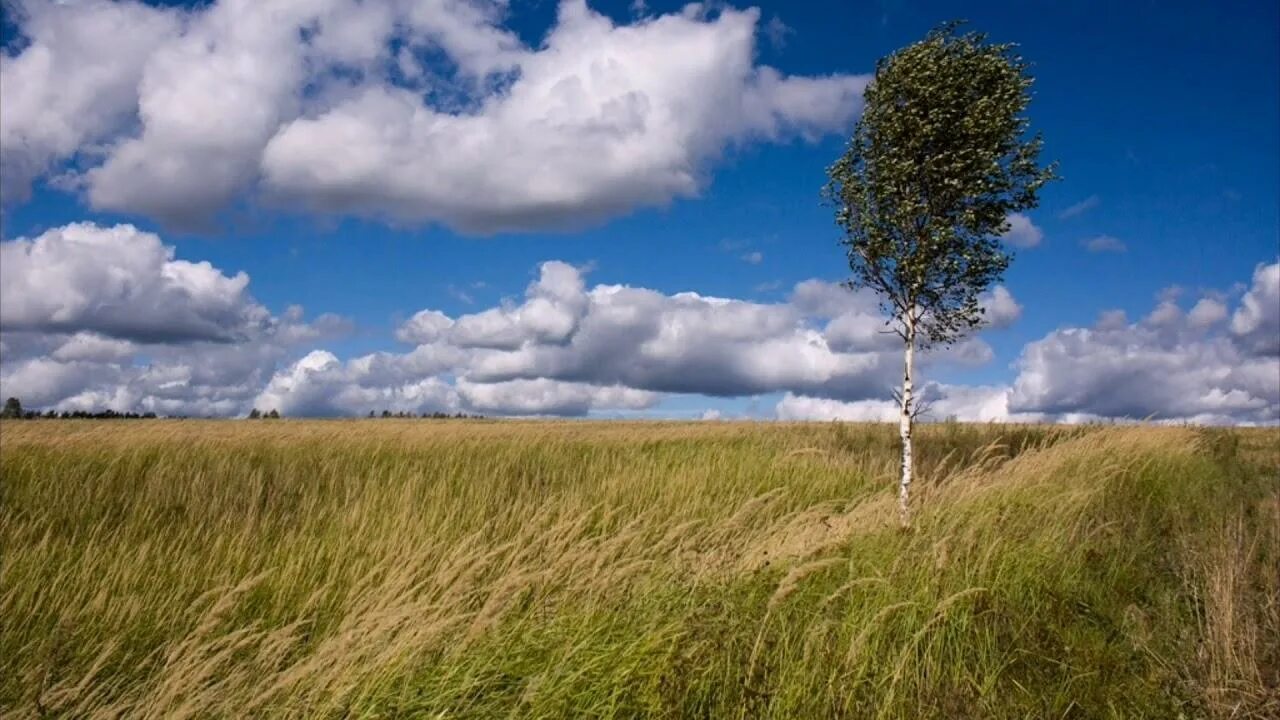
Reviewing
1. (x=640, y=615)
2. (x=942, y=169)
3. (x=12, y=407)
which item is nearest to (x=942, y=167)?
(x=942, y=169)

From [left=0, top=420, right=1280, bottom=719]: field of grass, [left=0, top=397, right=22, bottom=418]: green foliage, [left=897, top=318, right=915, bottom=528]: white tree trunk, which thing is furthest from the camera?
[left=0, top=397, right=22, bottom=418]: green foliage

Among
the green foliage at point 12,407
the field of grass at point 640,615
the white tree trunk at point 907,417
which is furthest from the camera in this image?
the green foliage at point 12,407

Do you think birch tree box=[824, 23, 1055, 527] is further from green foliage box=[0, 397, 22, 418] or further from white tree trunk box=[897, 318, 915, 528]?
green foliage box=[0, 397, 22, 418]

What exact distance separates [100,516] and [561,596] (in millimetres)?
7501

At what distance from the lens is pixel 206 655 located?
4.68 metres

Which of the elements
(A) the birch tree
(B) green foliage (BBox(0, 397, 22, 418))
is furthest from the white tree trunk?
(B) green foliage (BBox(0, 397, 22, 418))

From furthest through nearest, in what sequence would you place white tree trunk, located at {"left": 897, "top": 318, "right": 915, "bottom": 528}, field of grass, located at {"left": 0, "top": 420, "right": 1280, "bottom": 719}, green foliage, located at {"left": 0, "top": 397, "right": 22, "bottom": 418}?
green foliage, located at {"left": 0, "top": 397, "right": 22, "bottom": 418}
white tree trunk, located at {"left": 897, "top": 318, "right": 915, "bottom": 528}
field of grass, located at {"left": 0, "top": 420, "right": 1280, "bottom": 719}

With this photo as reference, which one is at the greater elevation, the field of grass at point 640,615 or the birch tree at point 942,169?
the birch tree at point 942,169

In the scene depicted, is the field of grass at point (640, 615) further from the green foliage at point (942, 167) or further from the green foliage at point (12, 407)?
the green foliage at point (12, 407)

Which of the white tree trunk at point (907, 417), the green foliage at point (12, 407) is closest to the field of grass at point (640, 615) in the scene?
the white tree trunk at point (907, 417)

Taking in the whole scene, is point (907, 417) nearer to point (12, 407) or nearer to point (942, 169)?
point (942, 169)

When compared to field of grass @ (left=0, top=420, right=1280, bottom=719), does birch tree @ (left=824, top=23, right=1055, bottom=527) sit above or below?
above

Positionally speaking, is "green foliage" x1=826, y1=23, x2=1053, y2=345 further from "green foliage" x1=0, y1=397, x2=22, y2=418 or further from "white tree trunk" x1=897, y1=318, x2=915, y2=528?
"green foliage" x1=0, y1=397, x2=22, y2=418

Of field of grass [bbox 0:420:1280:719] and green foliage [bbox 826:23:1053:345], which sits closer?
field of grass [bbox 0:420:1280:719]
